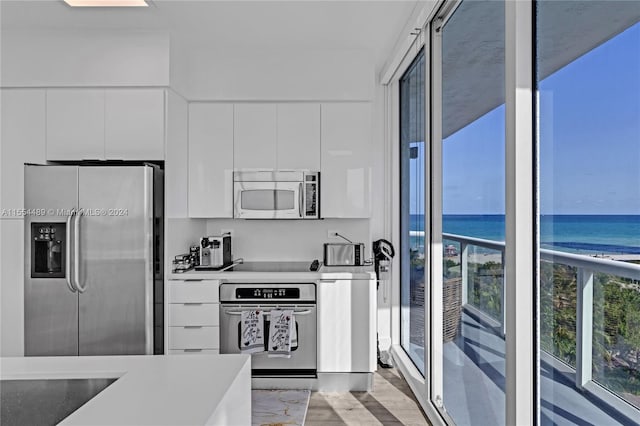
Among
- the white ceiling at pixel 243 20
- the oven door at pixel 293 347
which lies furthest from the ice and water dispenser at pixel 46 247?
the white ceiling at pixel 243 20

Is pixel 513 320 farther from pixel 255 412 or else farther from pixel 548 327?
pixel 255 412

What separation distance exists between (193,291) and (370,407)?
58.0 inches

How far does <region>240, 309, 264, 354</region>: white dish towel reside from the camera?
3742 mm

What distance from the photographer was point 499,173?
2205 mm

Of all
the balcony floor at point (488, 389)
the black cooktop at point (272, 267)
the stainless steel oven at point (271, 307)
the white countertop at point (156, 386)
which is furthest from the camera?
the black cooktop at point (272, 267)

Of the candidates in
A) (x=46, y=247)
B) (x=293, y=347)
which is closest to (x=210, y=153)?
(x=46, y=247)

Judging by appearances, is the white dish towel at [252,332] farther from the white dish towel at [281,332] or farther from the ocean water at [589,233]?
the ocean water at [589,233]

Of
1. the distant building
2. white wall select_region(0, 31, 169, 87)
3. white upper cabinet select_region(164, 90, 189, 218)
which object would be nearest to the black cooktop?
white upper cabinet select_region(164, 90, 189, 218)

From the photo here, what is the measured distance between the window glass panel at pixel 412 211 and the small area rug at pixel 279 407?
91 centimetres

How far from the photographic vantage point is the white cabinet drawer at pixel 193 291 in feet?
12.4

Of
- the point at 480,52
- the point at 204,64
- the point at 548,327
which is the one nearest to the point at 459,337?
the point at 548,327

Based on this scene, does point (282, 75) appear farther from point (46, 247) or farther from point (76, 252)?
point (46, 247)

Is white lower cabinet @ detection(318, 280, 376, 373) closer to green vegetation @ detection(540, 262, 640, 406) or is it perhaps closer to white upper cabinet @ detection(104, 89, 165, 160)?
white upper cabinet @ detection(104, 89, 165, 160)

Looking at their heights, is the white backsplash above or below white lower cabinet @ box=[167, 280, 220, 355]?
above
